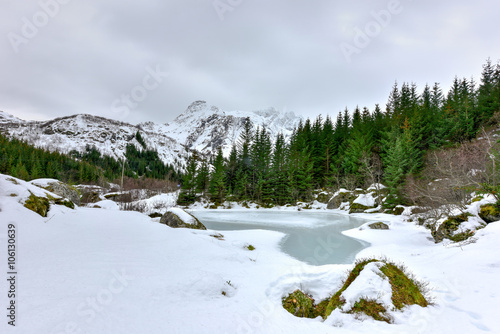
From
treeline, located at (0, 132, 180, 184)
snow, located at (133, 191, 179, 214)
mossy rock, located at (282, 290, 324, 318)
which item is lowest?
snow, located at (133, 191, 179, 214)

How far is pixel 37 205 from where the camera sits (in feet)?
20.5

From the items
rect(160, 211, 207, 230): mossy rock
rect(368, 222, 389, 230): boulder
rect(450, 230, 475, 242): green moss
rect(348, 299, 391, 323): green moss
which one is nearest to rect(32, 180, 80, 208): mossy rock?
rect(160, 211, 207, 230): mossy rock

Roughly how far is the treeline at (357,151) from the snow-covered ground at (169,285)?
27.4 meters

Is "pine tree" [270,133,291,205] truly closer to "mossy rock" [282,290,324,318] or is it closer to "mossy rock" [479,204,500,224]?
"mossy rock" [479,204,500,224]

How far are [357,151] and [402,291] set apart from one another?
39.9 meters

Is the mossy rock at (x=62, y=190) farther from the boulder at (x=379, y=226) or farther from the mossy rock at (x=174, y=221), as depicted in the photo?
the boulder at (x=379, y=226)

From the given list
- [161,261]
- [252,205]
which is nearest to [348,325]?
[161,261]

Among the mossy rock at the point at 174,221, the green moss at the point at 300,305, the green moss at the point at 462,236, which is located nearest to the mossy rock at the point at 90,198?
the mossy rock at the point at 174,221

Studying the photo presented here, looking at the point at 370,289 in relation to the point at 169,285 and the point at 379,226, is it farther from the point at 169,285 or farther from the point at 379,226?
the point at 379,226

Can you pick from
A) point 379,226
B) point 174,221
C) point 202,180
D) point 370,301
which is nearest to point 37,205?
point 174,221

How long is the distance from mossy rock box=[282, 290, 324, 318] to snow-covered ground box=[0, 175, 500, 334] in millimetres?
267

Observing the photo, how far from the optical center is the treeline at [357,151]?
32.7 metres

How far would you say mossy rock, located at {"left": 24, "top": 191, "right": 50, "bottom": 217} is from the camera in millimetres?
6055

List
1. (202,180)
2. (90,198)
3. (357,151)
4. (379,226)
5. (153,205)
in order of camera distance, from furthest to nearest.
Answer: (202,180) < (357,151) < (153,205) < (90,198) < (379,226)
